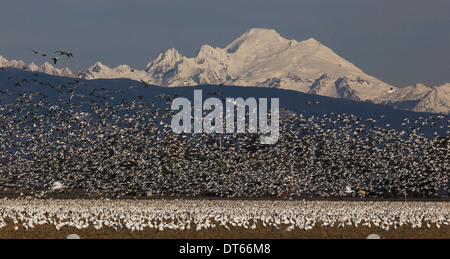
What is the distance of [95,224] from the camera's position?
52.4 meters

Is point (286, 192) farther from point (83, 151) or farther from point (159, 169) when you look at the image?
point (83, 151)

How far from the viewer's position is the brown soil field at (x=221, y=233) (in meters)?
47.9

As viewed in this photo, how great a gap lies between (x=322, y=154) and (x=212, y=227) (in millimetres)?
93199

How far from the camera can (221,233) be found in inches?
1981

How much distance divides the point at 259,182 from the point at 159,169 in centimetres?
1862

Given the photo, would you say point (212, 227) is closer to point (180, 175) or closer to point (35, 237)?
point (35, 237)

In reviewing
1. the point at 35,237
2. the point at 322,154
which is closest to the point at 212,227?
the point at 35,237

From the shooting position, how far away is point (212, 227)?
174 ft

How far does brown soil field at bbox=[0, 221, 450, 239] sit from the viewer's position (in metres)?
47.9

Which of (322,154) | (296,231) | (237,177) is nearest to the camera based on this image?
(296,231)
